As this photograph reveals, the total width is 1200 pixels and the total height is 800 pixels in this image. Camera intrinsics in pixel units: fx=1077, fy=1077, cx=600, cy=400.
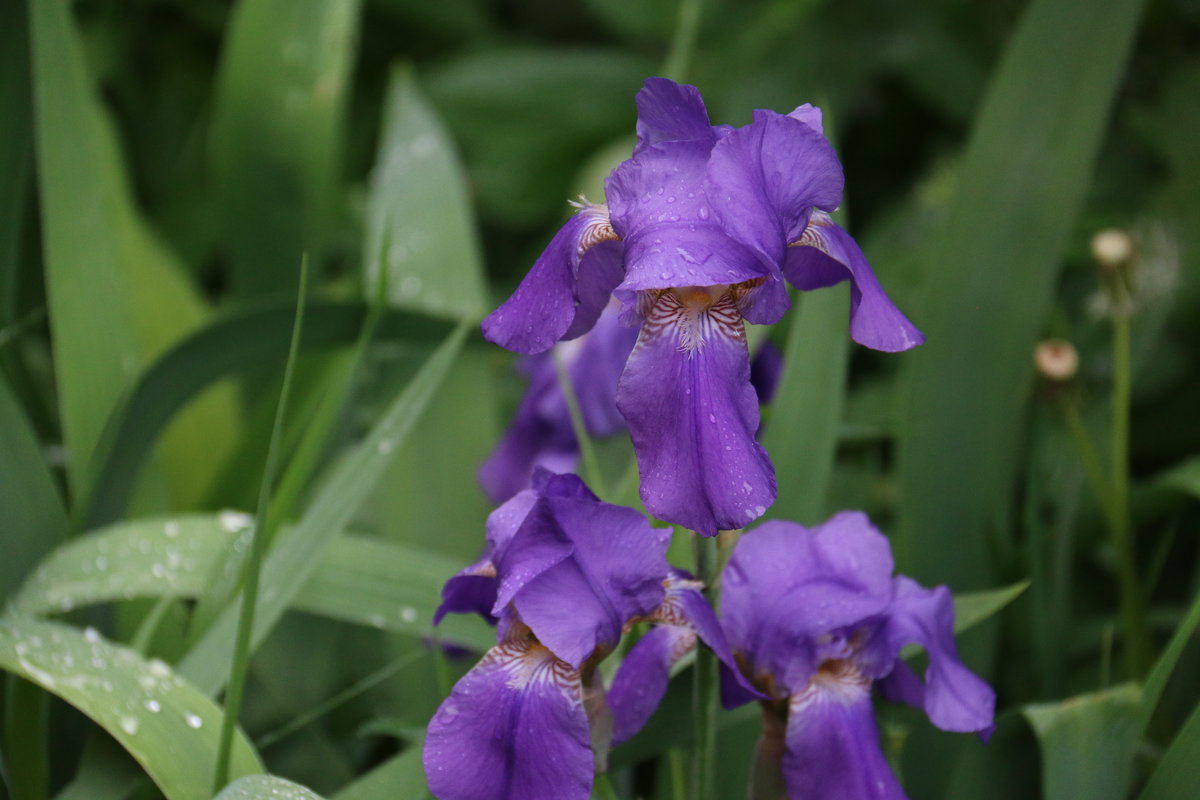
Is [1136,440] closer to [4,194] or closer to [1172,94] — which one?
[1172,94]

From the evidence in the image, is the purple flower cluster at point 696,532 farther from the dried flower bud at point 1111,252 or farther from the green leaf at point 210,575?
the dried flower bud at point 1111,252

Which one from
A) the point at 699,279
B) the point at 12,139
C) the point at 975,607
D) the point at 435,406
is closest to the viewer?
the point at 699,279

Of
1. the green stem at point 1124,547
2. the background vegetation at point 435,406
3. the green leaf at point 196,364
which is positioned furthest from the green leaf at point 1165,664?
the green leaf at point 196,364

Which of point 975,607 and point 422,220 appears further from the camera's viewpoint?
point 422,220

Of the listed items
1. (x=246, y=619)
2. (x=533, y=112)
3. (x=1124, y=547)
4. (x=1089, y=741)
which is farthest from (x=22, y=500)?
(x=533, y=112)

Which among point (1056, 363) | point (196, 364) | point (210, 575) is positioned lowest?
point (210, 575)

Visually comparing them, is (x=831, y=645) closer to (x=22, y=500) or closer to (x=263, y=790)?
(x=263, y=790)

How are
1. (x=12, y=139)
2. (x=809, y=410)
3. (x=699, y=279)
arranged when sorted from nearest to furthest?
(x=699, y=279), (x=809, y=410), (x=12, y=139)
